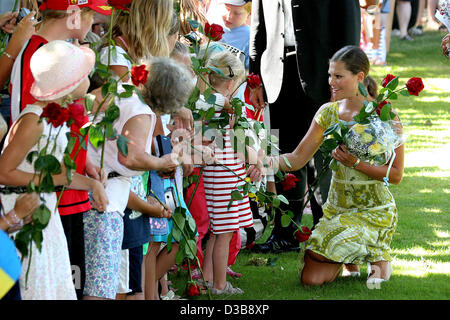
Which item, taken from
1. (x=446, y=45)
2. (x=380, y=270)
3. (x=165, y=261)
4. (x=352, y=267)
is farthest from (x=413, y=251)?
(x=165, y=261)

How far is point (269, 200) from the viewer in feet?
14.2

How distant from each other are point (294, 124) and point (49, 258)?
9.31 feet

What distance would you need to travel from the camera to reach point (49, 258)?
9.93ft

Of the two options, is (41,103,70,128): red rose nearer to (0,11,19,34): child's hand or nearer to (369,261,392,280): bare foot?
(0,11,19,34): child's hand

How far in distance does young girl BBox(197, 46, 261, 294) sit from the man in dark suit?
767 millimetres

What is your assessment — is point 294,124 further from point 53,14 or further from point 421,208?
point 53,14

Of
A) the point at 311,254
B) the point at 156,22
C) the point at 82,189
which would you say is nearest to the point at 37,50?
the point at 82,189

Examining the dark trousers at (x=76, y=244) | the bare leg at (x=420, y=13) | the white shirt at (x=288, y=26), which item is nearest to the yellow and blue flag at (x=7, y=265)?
the dark trousers at (x=76, y=244)

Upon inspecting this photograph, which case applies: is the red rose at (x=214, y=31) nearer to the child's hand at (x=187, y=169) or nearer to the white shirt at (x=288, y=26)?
the child's hand at (x=187, y=169)

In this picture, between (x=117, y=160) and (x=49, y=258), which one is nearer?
(x=49, y=258)

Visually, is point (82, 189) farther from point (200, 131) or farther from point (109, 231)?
point (200, 131)

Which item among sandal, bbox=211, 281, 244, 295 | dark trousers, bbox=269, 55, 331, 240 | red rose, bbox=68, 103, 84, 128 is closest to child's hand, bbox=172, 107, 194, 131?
sandal, bbox=211, 281, 244, 295

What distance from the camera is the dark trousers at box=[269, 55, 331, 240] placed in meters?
5.51
